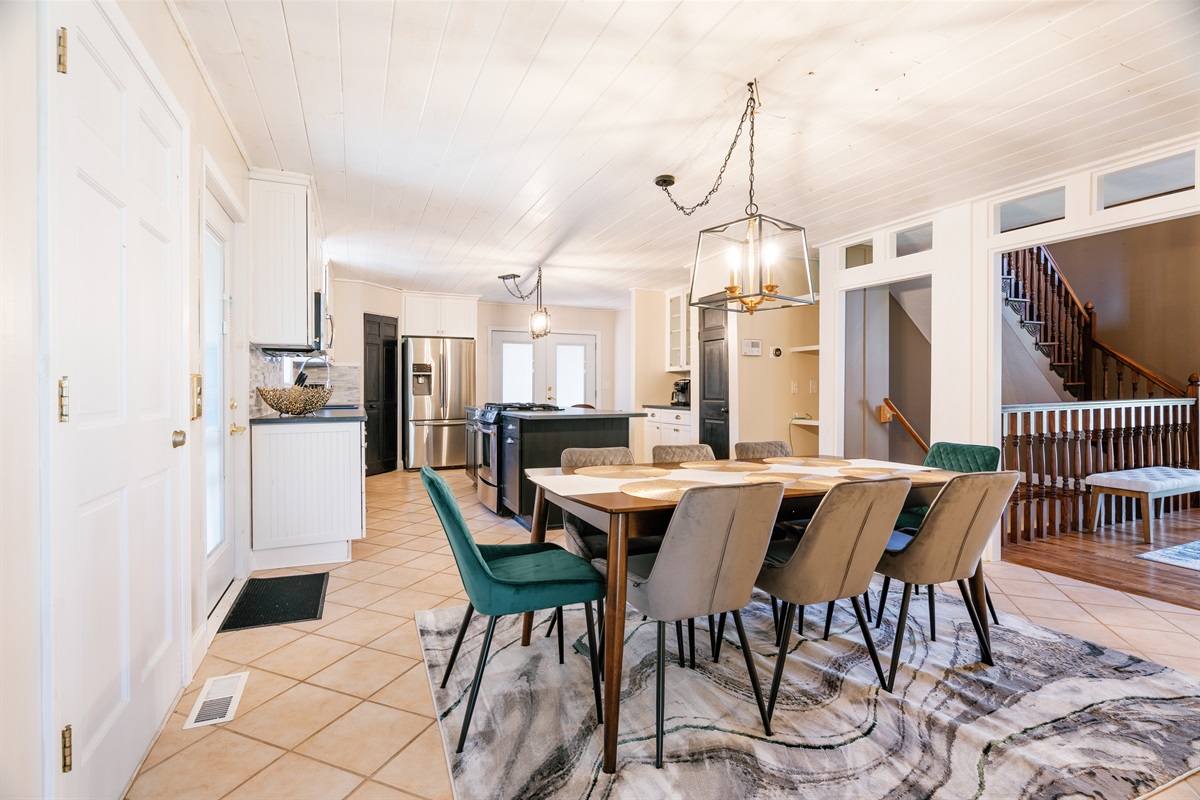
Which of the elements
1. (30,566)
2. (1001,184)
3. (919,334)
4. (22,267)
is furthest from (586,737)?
(919,334)

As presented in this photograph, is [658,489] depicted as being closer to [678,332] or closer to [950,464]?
[950,464]

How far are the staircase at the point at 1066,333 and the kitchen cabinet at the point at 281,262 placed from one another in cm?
593

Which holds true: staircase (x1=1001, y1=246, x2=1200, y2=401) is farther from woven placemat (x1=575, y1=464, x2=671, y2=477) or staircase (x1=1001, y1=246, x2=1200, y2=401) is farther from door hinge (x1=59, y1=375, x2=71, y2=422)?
door hinge (x1=59, y1=375, x2=71, y2=422)

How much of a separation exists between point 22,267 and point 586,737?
5.95 feet

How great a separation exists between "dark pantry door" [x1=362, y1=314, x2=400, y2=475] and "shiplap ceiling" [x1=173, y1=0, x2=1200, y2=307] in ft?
10.0

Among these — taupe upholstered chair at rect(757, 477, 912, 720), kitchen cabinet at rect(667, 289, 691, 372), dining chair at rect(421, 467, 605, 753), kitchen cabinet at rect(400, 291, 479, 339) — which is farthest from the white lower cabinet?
kitchen cabinet at rect(400, 291, 479, 339)

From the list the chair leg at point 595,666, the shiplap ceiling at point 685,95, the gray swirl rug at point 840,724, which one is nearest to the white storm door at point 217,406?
the shiplap ceiling at point 685,95

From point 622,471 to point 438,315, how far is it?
19.2ft

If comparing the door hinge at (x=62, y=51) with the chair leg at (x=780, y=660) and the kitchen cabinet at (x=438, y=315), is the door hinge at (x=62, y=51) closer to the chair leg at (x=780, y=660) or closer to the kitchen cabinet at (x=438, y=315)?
the chair leg at (x=780, y=660)

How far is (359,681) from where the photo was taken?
2.13 meters

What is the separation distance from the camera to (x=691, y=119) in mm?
2670

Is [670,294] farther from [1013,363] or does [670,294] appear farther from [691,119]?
[691,119]

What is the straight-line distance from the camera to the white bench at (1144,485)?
4.09m

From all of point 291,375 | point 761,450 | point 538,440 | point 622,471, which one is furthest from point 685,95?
point 291,375
